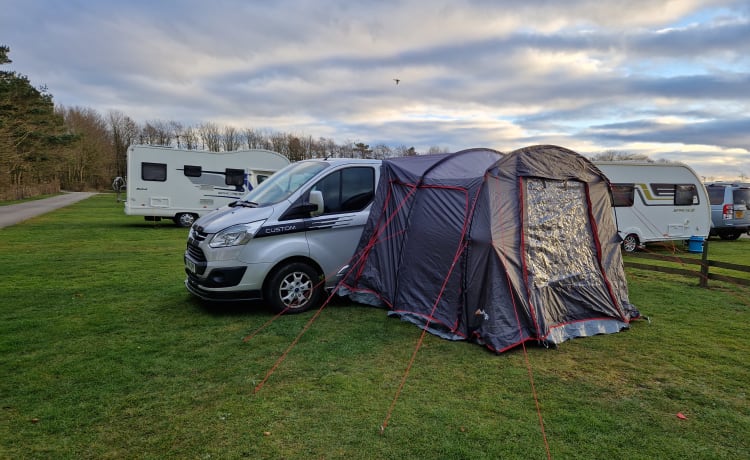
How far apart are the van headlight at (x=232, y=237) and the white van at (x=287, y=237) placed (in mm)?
12

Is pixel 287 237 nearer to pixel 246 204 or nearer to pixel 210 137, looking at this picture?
pixel 246 204

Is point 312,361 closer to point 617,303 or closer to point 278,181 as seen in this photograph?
point 278,181

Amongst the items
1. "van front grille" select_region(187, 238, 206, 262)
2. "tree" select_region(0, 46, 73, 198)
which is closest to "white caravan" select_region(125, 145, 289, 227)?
"van front grille" select_region(187, 238, 206, 262)

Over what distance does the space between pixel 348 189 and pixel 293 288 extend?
62.1 inches

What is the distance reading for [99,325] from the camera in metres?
5.56

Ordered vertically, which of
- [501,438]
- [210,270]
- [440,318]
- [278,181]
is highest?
[278,181]

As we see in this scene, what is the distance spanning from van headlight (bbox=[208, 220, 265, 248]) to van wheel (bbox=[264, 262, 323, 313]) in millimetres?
585

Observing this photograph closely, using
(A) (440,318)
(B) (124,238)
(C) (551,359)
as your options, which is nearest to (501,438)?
(C) (551,359)

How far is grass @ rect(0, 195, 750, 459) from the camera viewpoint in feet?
10.4

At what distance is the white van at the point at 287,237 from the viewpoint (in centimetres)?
576

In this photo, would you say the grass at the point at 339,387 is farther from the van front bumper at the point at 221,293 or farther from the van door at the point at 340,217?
the van door at the point at 340,217

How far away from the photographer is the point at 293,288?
6.09 meters

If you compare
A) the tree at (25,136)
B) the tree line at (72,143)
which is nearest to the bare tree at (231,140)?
the tree line at (72,143)

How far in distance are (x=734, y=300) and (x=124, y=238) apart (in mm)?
15525
